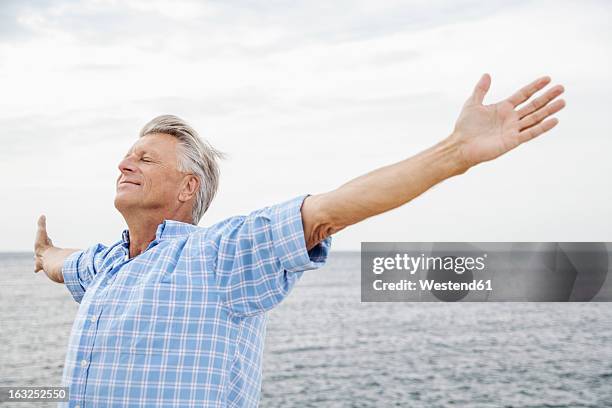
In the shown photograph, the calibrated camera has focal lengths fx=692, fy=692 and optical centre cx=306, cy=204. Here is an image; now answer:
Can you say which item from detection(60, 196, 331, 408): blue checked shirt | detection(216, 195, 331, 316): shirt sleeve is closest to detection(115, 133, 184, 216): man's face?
detection(60, 196, 331, 408): blue checked shirt

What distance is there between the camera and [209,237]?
2.10 meters

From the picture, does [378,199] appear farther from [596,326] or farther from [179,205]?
[596,326]

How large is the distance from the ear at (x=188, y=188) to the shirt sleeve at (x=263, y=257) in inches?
20.8

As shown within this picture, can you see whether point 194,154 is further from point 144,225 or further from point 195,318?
point 195,318

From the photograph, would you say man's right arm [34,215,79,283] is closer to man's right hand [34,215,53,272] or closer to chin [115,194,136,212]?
man's right hand [34,215,53,272]

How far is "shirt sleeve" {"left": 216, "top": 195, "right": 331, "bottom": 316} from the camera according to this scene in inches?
73.3

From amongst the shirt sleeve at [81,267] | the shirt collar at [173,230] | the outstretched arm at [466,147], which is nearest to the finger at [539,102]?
the outstretched arm at [466,147]

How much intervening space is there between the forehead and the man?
0.02 meters

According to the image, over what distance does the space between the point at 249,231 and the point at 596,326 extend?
105 feet

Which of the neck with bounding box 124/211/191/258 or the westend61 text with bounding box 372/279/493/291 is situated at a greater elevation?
the neck with bounding box 124/211/191/258

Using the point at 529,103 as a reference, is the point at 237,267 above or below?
below

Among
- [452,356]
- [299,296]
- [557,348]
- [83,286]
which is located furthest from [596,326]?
[83,286]

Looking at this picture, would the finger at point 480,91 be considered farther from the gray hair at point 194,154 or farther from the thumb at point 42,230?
the thumb at point 42,230

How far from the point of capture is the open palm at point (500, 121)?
1.65 metres
